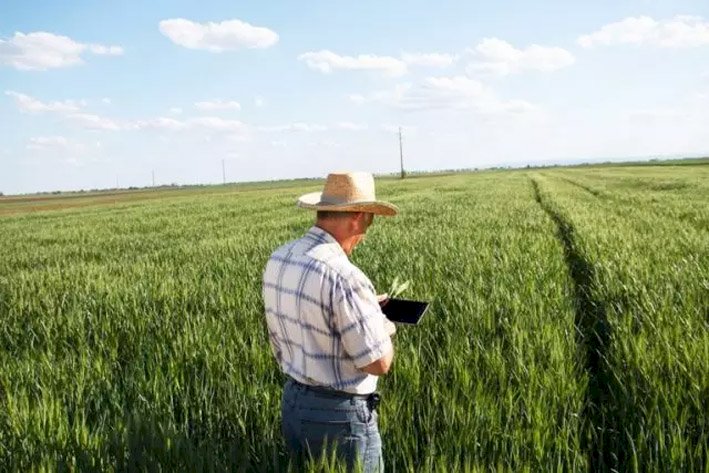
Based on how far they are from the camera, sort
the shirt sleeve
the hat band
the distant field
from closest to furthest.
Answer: the shirt sleeve
the hat band
the distant field

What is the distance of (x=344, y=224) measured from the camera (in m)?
2.42

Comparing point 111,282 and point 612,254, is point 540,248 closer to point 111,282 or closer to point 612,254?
point 612,254

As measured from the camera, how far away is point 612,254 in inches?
328

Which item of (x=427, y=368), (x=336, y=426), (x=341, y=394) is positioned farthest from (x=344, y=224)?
(x=427, y=368)

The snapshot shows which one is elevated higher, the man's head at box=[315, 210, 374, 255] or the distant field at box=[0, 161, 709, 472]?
the man's head at box=[315, 210, 374, 255]

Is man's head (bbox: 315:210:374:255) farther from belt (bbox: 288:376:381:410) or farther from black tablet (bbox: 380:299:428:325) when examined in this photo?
belt (bbox: 288:376:381:410)

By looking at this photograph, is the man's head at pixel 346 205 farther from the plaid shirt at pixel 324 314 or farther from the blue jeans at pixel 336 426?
the blue jeans at pixel 336 426

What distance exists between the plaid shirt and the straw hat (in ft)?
0.44

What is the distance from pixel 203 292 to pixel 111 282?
2094 mm

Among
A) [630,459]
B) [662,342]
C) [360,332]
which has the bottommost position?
[630,459]

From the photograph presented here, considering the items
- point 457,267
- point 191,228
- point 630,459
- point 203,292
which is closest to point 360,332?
point 630,459

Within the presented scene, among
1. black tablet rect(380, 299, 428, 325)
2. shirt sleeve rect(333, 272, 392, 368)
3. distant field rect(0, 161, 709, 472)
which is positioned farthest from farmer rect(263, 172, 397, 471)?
distant field rect(0, 161, 709, 472)

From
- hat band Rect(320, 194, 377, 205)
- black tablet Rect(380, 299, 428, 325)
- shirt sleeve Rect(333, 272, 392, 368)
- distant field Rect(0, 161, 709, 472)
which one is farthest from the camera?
distant field Rect(0, 161, 709, 472)

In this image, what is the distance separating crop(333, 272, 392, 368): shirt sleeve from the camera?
223 cm
